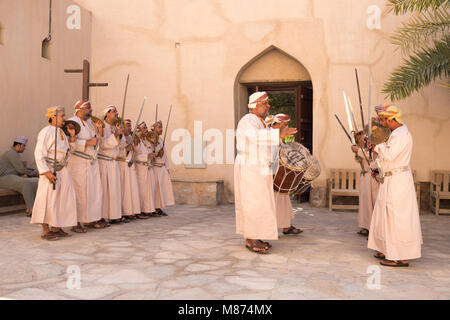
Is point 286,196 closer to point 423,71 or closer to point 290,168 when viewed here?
point 290,168

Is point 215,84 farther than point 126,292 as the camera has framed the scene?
Yes

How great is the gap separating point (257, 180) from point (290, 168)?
16.8 inches

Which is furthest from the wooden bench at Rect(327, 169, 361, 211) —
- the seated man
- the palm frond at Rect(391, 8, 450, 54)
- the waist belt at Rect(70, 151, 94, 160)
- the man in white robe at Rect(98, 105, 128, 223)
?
the seated man

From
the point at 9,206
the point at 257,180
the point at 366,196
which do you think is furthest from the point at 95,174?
the point at 366,196

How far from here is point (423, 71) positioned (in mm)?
8078

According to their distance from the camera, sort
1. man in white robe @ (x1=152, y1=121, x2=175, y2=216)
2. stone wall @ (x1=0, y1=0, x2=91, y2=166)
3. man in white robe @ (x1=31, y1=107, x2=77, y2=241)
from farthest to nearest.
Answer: man in white robe @ (x1=152, y1=121, x2=175, y2=216) → stone wall @ (x1=0, y1=0, x2=91, y2=166) → man in white robe @ (x1=31, y1=107, x2=77, y2=241)

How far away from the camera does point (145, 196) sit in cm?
814

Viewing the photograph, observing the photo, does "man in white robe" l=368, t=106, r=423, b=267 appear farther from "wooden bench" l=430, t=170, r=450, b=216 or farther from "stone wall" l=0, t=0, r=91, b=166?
"stone wall" l=0, t=0, r=91, b=166

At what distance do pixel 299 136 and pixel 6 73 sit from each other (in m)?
6.08

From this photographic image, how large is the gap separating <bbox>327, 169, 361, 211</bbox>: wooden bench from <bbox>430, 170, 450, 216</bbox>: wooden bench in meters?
1.44

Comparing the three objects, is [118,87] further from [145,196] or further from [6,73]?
[145,196]

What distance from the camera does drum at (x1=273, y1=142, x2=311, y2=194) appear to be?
5.37m
